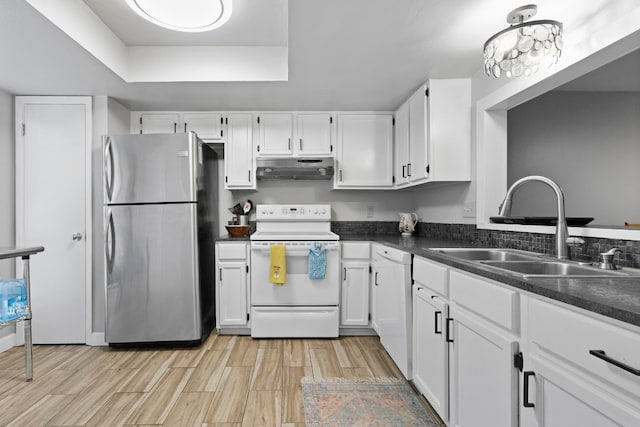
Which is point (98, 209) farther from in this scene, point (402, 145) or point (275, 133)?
point (402, 145)

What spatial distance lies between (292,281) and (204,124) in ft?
5.82

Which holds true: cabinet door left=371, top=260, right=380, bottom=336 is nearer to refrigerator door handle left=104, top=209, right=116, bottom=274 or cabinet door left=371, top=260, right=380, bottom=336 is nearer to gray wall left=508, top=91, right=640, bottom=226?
gray wall left=508, top=91, right=640, bottom=226

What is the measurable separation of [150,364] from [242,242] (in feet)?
3.79

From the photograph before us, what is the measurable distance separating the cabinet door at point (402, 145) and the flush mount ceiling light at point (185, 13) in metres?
1.68

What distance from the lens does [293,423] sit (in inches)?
69.5

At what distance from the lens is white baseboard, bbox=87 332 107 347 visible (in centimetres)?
285

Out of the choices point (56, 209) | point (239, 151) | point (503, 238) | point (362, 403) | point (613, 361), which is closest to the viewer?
Answer: point (613, 361)

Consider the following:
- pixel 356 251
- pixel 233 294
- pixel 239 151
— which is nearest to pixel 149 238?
pixel 233 294

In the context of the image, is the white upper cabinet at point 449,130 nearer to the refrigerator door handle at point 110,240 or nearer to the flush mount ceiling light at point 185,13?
the flush mount ceiling light at point 185,13

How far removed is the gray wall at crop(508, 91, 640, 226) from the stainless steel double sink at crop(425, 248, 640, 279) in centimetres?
117

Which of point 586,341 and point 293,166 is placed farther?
point 293,166

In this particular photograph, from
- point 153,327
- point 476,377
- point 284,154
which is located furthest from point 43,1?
point 476,377

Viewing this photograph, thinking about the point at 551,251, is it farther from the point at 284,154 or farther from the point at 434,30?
the point at 284,154

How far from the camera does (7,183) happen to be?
278 cm
